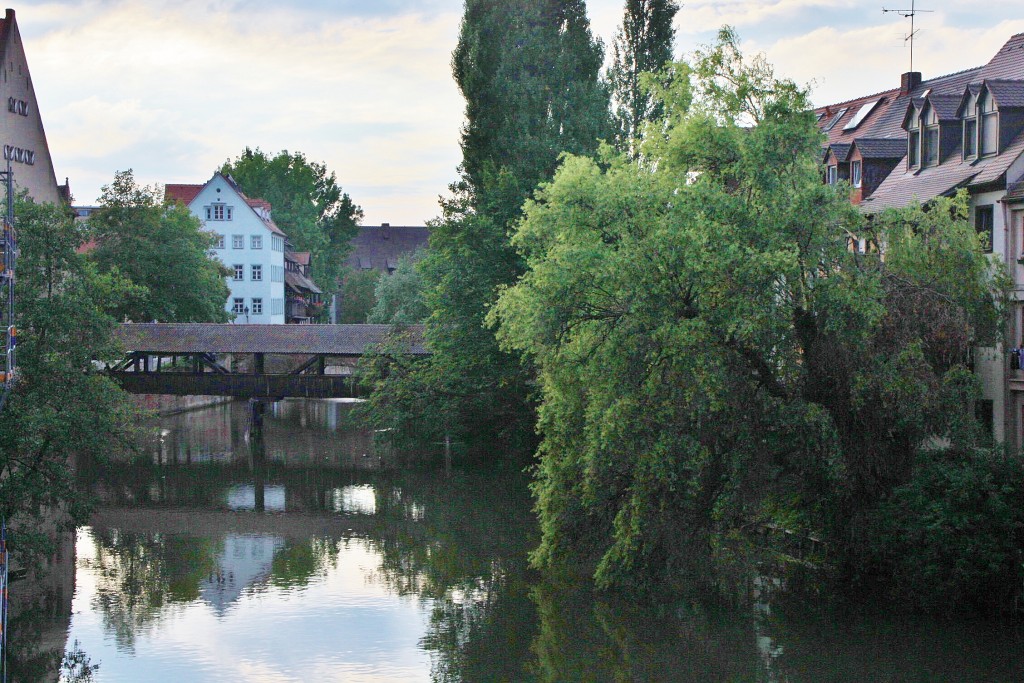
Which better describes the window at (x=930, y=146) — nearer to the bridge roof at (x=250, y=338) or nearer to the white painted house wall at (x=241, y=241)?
the bridge roof at (x=250, y=338)

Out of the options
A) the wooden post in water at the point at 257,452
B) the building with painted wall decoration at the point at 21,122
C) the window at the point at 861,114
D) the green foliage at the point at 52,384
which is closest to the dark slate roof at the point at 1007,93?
the window at the point at 861,114

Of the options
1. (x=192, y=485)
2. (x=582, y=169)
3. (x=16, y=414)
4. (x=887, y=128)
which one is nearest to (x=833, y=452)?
(x=582, y=169)

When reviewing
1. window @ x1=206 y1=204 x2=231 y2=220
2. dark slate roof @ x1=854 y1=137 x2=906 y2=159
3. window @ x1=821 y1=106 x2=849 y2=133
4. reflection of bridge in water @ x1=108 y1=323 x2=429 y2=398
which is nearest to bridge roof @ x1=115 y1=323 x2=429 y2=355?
reflection of bridge in water @ x1=108 y1=323 x2=429 y2=398

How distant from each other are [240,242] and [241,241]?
0.07 m

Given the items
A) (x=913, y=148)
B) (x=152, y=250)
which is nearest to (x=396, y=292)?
(x=152, y=250)

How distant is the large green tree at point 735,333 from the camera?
46.5 ft

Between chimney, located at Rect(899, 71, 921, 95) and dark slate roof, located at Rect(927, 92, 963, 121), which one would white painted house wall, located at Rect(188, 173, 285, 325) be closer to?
chimney, located at Rect(899, 71, 921, 95)

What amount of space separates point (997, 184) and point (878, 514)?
21.0 feet

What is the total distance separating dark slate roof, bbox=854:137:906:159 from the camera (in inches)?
891

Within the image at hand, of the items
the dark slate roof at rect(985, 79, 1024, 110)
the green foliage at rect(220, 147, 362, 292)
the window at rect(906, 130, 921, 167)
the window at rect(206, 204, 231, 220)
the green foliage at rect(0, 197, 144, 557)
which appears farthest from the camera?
the green foliage at rect(220, 147, 362, 292)

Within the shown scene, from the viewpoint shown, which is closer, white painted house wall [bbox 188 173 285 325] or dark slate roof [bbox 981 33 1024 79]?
dark slate roof [bbox 981 33 1024 79]

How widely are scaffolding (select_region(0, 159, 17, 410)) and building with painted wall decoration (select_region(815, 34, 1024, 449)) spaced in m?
10.6

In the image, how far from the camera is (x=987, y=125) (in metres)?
19.5

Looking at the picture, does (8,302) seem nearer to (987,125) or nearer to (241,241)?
(987,125)
